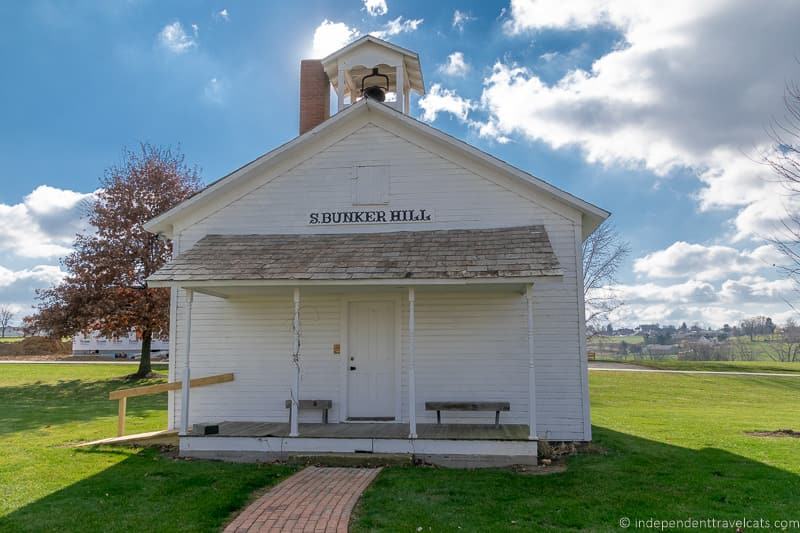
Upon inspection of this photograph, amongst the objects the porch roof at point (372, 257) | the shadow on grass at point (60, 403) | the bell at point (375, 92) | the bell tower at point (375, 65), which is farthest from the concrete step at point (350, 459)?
the bell at point (375, 92)

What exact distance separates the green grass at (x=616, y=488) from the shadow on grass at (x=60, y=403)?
11.1 meters

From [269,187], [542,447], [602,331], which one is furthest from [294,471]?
[602,331]

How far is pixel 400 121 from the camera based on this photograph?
11844 mm

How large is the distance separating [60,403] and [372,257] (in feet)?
50.6

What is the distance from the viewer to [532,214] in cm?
1146

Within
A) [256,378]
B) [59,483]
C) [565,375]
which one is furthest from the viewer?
[256,378]

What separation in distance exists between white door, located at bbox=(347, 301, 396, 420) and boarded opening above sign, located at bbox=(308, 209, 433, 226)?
1721 mm

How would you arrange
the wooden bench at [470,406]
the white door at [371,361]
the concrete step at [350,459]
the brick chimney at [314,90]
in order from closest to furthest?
1. the concrete step at [350,459]
2. the wooden bench at [470,406]
3. the white door at [371,361]
4. the brick chimney at [314,90]

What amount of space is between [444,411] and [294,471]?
3.37 meters

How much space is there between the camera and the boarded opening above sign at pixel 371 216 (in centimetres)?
1175

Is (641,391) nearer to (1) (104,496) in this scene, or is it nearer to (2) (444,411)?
(2) (444,411)

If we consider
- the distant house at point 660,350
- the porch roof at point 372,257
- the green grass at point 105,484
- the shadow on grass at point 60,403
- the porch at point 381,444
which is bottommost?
the shadow on grass at point 60,403

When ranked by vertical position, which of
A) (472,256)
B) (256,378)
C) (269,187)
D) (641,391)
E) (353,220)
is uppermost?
(269,187)

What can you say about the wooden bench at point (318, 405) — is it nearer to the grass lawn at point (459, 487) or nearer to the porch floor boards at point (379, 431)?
the porch floor boards at point (379, 431)
